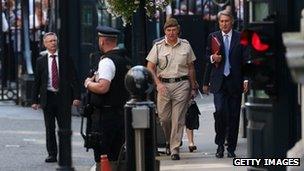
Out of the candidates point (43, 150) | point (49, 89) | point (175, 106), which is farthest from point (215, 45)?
point (43, 150)

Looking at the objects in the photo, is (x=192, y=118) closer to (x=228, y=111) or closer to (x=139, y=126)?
(x=228, y=111)

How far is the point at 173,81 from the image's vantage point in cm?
1234

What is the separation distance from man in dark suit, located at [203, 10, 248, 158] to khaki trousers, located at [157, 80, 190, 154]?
0.48 m

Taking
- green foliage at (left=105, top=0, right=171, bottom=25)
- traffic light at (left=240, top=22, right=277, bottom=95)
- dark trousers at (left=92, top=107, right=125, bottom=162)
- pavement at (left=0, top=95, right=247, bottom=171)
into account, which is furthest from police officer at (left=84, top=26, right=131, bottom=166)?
green foliage at (left=105, top=0, right=171, bottom=25)

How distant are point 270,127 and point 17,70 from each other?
1341 centimetres

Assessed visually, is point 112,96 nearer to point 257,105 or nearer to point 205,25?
point 257,105

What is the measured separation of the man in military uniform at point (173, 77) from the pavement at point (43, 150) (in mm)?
498

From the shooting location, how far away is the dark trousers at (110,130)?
9.85 m

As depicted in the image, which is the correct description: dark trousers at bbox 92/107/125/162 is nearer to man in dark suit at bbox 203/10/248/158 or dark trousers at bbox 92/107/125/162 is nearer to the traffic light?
the traffic light

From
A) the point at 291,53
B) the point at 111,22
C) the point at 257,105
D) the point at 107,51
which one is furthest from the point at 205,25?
the point at 291,53

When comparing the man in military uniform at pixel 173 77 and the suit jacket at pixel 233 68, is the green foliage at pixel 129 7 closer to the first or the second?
the man in military uniform at pixel 173 77

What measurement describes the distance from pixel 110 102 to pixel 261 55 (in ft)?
7.60

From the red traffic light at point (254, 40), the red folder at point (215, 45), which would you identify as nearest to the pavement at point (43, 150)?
the red folder at point (215, 45)

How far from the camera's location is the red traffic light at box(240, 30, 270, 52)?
7.99m
